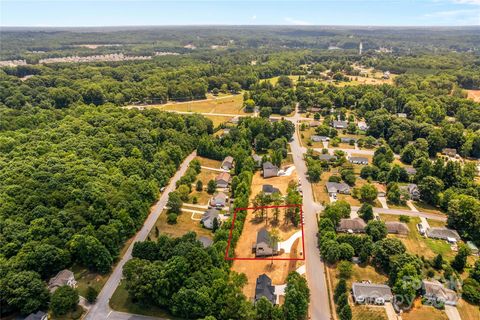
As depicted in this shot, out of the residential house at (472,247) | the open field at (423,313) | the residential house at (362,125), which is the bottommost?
the residential house at (472,247)

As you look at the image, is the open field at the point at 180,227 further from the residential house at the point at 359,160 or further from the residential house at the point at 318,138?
the residential house at the point at 318,138

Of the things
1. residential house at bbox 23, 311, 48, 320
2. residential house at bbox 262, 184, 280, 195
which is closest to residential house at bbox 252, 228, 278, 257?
residential house at bbox 262, 184, 280, 195

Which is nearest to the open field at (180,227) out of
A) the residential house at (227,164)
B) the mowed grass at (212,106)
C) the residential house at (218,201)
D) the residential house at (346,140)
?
the residential house at (218,201)

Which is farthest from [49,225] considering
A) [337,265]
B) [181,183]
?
[337,265]

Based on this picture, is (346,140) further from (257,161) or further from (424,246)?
(424,246)

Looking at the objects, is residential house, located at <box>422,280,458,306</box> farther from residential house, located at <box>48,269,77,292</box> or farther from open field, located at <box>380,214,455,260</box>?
residential house, located at <box>48,269,77,292</box>

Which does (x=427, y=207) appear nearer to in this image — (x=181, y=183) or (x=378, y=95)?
(x=181, y=183)

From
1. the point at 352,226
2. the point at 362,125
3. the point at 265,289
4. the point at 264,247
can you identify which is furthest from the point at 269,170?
the point at 362,125
